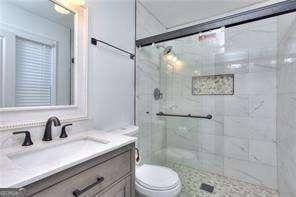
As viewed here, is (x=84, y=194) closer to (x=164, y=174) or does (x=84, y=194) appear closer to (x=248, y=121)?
(x=164, y=174)

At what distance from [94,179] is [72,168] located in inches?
6.8

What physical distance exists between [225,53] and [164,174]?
1783 mm

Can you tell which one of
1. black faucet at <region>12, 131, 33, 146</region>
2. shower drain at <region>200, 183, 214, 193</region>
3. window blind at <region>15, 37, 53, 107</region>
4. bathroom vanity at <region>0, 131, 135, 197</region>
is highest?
window blind at <region>15, 37, 53, 107</region>

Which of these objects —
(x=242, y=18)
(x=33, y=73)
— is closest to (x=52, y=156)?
(x=33, y=73)

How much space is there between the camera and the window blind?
1.11 metres

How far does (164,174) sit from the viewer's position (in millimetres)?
1679

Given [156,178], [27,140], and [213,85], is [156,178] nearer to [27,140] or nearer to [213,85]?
[27,140]

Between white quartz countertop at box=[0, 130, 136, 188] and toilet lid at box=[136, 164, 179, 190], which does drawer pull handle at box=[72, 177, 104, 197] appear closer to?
white quartz countertop at box=[0, 130, 136, 188]

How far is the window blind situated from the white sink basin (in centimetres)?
33

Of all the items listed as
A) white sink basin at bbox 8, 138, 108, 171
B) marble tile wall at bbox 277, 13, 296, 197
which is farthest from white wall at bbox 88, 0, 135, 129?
marble tile wall at bbox 277, 13, 296, 197

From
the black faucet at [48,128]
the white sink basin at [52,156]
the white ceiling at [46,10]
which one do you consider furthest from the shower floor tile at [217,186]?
the white ceiling at [46,10]

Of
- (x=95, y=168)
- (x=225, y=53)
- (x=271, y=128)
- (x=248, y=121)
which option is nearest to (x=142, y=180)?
(x=95, y=168)

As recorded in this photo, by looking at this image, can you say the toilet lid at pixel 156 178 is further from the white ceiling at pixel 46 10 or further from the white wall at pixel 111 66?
the white ceiling at pixel 46 10

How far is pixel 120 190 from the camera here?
1.10 meters
